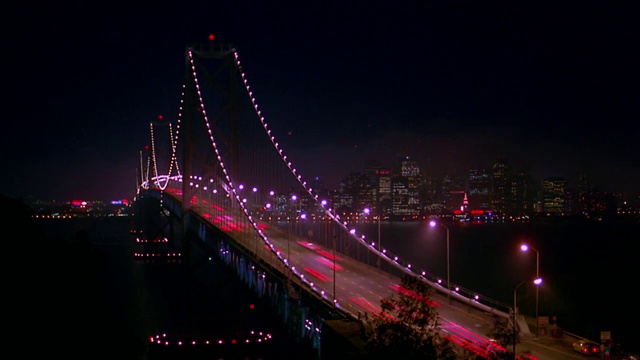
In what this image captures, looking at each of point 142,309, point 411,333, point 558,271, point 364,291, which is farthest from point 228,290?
point 411,333

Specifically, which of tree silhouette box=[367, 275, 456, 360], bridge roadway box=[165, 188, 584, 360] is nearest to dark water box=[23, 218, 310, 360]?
bridge roadway box=[165, 188, 584, 360]

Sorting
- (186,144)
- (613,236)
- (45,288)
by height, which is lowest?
(613,236)

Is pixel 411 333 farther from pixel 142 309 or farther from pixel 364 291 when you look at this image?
pixel 142 309

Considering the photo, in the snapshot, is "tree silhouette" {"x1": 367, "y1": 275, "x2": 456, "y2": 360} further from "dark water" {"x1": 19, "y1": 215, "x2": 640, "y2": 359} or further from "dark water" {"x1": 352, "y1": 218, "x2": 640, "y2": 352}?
"dark water" {"x1": 352, "y1": 218, "x2": 640, "y2": 352}

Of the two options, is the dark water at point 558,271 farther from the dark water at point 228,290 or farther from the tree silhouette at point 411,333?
the tree silhouette at point 411,333

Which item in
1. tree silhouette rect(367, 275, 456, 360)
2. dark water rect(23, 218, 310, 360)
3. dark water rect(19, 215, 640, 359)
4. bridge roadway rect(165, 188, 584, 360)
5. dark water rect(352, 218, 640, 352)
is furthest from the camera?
dark water rect(352, 218, 640, 352)

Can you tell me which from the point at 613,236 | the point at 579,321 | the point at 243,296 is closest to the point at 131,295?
the point at 243,296

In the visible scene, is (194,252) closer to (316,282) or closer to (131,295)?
(131,295)
